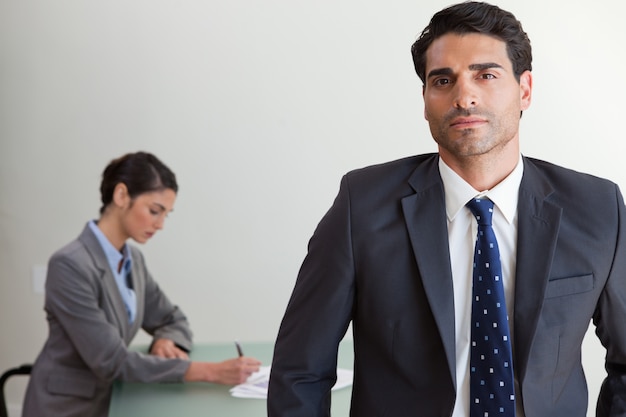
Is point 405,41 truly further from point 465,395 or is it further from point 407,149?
point 465,395

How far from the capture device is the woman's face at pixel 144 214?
3342 millimetres

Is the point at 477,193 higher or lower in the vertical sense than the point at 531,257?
higher

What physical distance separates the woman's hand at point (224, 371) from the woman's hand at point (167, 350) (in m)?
0.36

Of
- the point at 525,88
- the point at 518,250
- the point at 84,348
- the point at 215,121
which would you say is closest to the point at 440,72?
the point at 525,88

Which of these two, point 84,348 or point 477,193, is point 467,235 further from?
point 84,348

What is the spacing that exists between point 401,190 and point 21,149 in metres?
3.68

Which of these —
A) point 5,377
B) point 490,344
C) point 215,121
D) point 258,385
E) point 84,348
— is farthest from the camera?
point 215,121

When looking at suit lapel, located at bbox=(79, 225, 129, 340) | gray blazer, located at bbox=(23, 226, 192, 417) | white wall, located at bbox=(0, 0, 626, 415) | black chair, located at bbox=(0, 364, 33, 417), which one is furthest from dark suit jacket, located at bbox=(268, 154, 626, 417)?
white wall, located at bbox=(0, 0, 626, 415)

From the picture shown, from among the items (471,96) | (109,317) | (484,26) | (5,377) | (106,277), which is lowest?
(5,377)

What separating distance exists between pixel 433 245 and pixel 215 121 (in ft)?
10.5

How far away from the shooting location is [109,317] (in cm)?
326

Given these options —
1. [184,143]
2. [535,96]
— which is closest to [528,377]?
[535,96]

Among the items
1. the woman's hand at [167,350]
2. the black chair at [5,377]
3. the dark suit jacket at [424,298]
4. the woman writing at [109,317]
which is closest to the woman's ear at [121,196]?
the woman writing at [109,317]

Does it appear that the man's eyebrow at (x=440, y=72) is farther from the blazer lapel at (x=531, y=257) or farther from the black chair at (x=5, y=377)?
the black chair at (x=5, y=377)
